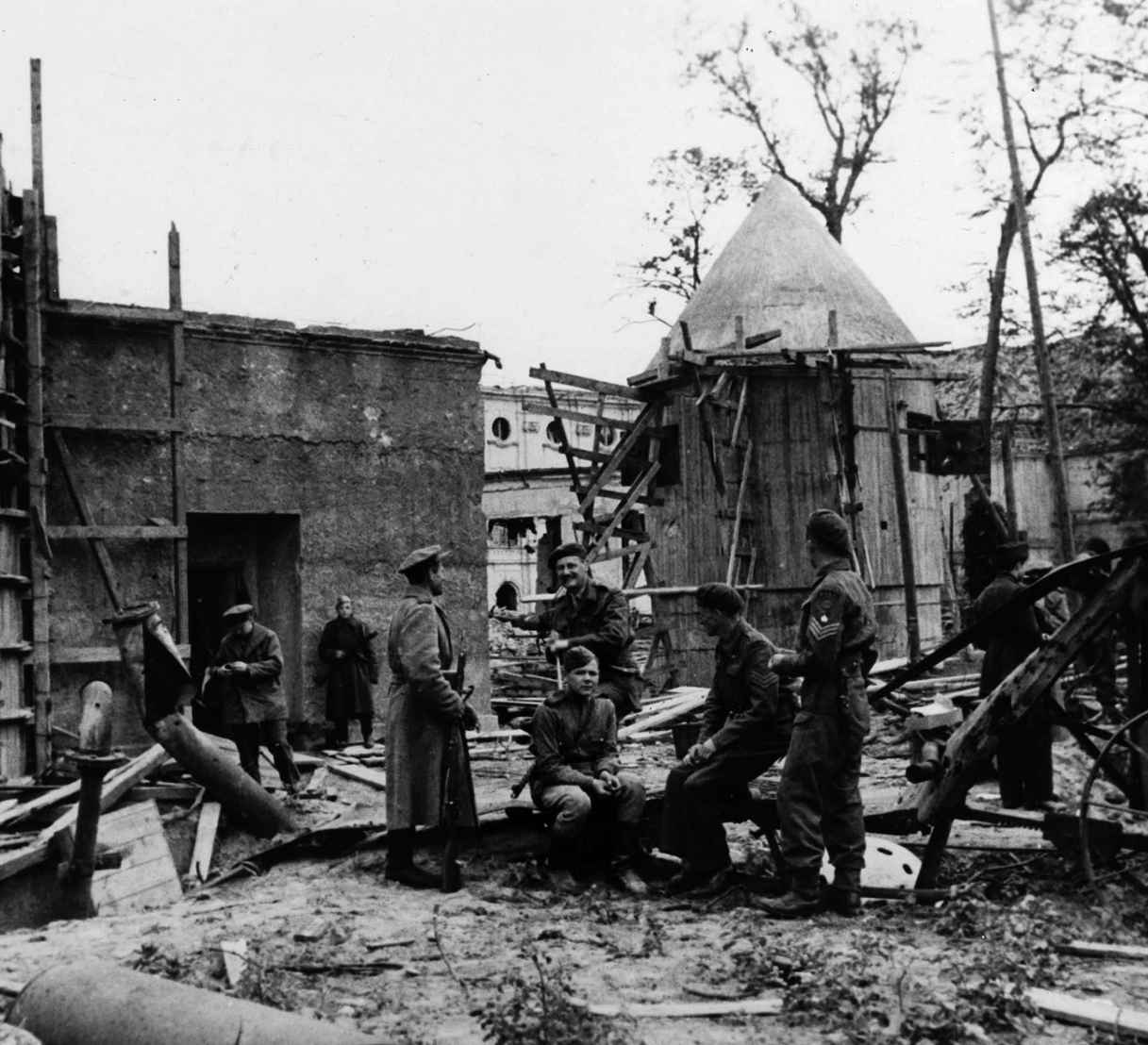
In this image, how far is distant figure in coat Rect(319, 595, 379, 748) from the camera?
15.1 m

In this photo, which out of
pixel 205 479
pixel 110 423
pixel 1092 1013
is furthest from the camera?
pixel 205 479

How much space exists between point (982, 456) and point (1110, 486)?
6820 millimetres

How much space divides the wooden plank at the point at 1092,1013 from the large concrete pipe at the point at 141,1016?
255cm

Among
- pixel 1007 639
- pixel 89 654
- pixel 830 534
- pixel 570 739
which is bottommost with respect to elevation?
pixel 570 739

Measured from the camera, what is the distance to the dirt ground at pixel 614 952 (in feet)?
16.1

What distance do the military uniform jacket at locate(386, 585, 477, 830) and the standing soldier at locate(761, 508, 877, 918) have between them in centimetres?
230

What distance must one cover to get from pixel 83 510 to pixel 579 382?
843 centimetres

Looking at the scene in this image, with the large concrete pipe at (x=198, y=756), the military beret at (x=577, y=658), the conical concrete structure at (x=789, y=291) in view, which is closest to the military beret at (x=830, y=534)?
the military beret at (x=577, y=658)

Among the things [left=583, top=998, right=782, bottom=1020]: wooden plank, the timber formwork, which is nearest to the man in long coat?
[left=583, top=998, right=782, bottom=1020]: wooden plank

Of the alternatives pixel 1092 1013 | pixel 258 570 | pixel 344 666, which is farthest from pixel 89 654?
pixel 1092 1013

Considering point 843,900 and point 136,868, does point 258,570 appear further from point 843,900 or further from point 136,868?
point 843,900

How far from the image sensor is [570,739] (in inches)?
325

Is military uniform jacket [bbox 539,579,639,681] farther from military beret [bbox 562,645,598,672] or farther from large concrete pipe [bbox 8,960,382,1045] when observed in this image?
large concrete pipe [bbox 8,960,382,1045]

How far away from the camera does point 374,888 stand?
820 cm
